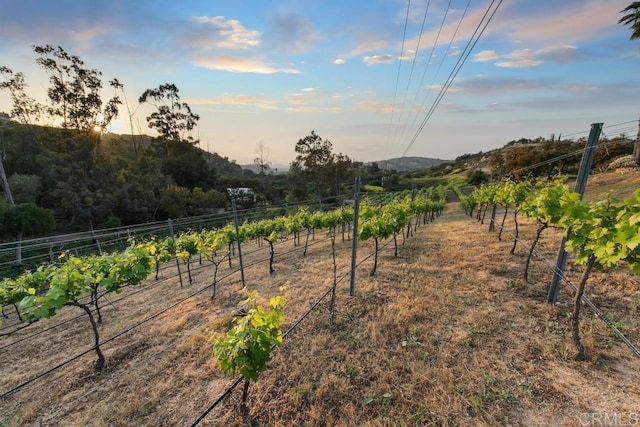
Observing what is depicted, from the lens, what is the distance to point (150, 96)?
31.3 m

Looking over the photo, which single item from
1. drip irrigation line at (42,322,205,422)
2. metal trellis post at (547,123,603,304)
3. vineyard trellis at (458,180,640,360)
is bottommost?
drip irrigation line at (42,322,205,422)

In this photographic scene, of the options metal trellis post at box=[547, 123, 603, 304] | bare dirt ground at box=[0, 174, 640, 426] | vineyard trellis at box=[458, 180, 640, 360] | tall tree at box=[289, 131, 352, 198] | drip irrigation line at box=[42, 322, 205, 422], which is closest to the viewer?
vineyard trellis at box=[458, 180, 640, 360]

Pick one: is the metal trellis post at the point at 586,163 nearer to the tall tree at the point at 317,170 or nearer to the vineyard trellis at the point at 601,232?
the vineyard trellis at the point at 601,232

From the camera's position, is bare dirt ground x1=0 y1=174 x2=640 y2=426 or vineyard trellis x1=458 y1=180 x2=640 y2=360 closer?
vineyard trellis x1=458 y1=180 x2=640 y2=360

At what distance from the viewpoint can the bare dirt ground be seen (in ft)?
10.3

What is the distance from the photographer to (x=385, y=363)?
154 inches

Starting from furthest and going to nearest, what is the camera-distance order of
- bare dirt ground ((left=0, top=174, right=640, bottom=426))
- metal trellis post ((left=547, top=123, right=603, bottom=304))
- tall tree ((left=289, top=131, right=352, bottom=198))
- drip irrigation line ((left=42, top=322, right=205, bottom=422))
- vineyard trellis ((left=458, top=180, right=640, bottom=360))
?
tall tree ((left=289, top=131, right=352, bottom=198)), drip irrigation line ((left=42, top=322, right=205, bottom=422)), metal trellis post ((left=547, top=123, right=603, bottom=304)), bare dirt ground ((left=0, top=174, right=640, bottom=426)), vineyard trellis ((left=458, top=180, right=640, bottom=360))

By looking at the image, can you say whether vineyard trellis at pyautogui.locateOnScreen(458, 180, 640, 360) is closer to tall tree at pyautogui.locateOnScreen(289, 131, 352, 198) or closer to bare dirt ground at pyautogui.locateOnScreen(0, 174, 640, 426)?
bare dirt ground at pyautogui.locateOnScreen(0, 174, 640, 426)

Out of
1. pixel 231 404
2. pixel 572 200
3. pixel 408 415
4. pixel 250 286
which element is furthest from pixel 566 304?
pixel 250 286

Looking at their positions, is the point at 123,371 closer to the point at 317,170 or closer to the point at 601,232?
the point at 601,232

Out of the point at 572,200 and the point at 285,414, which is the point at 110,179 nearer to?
the point at 285,414

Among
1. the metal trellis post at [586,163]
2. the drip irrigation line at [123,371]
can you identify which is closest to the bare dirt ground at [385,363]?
the drip irrigation line at [123,371]

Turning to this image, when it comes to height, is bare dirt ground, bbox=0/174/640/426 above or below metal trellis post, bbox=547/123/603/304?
below

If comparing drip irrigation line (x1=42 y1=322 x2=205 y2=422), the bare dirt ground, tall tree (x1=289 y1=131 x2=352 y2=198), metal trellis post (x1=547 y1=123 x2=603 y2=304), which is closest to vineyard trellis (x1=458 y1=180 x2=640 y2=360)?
metal trellis post (x1=547 y1=123 x2=603 y2=304)
